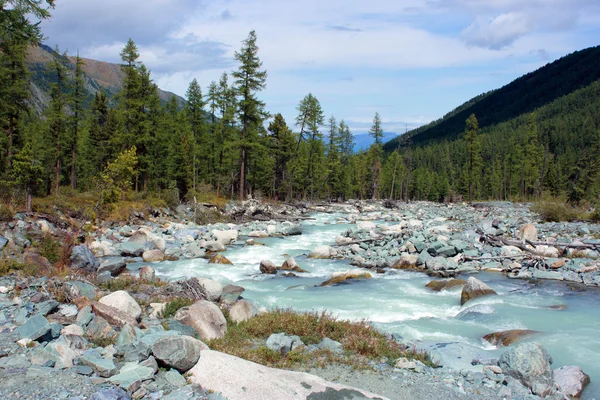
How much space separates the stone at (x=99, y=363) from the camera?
5412mm

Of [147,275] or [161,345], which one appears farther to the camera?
[147,275]

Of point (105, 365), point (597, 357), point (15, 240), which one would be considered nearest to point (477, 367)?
point (597, 357)

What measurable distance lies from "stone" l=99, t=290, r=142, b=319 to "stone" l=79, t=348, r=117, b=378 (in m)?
2.43

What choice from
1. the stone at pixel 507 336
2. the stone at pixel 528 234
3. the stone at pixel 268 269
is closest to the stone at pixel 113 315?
the stone at pixel 507 336

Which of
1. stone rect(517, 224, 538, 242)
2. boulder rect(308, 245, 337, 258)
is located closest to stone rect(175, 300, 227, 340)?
boulder rect(308, 245, 337, 258)

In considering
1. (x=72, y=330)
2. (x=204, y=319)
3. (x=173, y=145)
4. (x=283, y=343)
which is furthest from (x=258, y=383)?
(x=173, y=145)

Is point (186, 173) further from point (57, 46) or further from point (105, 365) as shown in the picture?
point (105, 365)

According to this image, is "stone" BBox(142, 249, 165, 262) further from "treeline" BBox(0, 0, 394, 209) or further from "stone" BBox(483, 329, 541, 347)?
"stone" BBox(483, 329, 541, 347)

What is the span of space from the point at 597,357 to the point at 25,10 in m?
19.6

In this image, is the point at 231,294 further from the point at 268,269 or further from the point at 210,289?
the point at 268,269

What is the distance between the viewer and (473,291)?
1210cm

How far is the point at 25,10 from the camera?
1385cm

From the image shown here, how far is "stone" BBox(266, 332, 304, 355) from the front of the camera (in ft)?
24.2

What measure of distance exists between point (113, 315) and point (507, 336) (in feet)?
28.1
